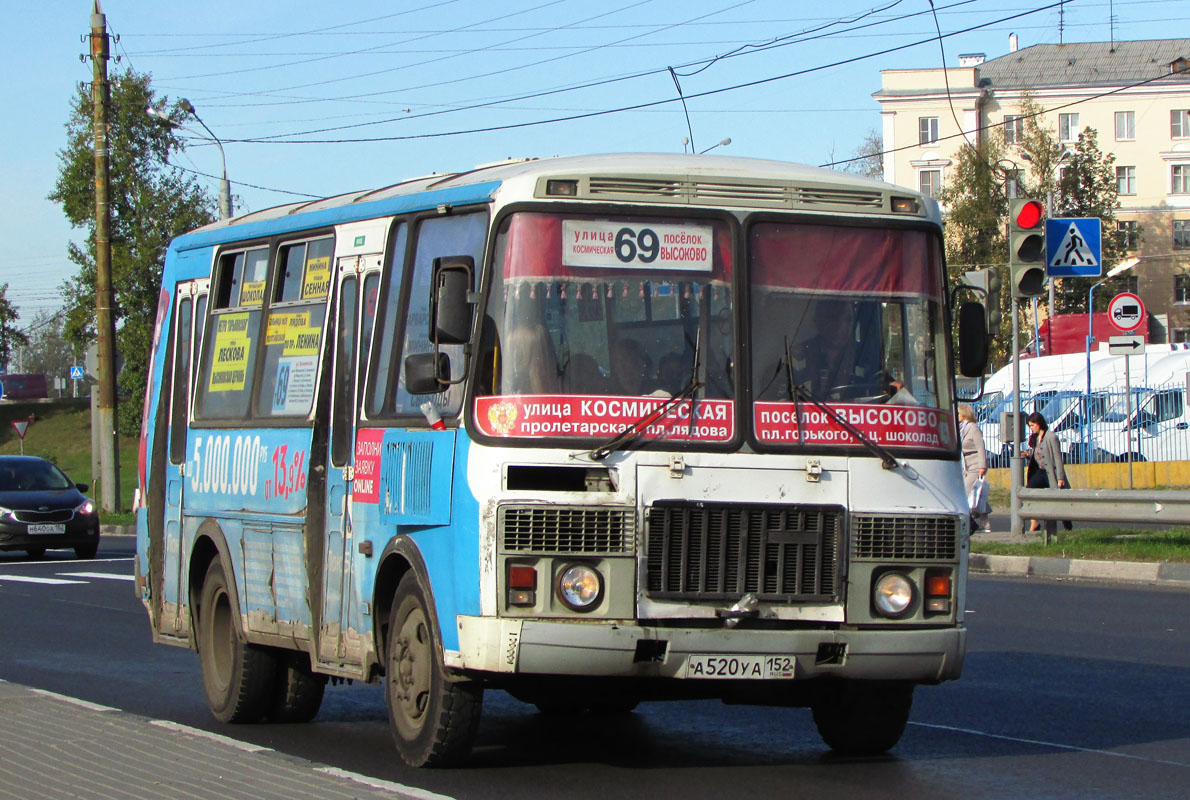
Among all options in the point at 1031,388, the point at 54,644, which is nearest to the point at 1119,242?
the point at 1031,388

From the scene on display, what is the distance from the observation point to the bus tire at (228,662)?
374 inches

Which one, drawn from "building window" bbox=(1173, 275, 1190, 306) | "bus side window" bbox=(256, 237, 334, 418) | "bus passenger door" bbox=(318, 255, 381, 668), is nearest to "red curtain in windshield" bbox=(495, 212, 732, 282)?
"bus passenger door" bbox=(318, 255, 381, 668)

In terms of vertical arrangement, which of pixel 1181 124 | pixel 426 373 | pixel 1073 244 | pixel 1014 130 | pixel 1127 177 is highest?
pixel 1181 124

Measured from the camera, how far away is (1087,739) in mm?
8594

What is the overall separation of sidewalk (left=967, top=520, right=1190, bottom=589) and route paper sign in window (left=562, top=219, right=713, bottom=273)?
37.7 feet

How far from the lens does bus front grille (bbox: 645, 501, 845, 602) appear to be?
23.1 feet

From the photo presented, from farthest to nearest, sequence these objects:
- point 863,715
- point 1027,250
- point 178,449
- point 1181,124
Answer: point 1181,124
point 1027,250
point 178,449
point 863,715

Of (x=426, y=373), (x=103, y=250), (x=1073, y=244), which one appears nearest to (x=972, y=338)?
(x=426, y=373)

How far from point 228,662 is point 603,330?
376 cm

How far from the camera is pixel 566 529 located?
22.9 feet

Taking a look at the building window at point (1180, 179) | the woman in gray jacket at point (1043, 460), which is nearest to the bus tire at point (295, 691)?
the woman in gray jacket at point (1043, 460)

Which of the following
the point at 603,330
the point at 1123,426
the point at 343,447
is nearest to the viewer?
the point at 603,330

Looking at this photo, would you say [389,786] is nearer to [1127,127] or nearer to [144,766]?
[144,766]

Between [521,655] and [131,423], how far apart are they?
7726cm
